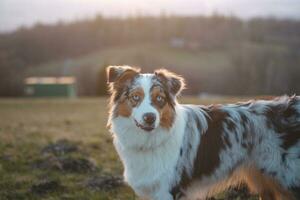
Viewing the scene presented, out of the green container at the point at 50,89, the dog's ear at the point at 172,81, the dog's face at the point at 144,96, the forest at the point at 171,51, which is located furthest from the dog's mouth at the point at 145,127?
the forest at the point at 171,51

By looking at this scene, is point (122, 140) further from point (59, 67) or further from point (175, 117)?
point (59, 67)

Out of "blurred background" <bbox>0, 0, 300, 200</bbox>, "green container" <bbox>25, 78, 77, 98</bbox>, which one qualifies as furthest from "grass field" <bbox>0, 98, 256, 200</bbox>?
"green container" <bbox>25, 78, 77, 98</bbox>

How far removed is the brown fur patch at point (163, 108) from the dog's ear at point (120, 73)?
531 mm

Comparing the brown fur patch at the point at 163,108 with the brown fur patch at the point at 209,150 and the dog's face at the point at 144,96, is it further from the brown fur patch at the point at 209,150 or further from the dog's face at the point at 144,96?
the brown fur patch at the point at 209,150

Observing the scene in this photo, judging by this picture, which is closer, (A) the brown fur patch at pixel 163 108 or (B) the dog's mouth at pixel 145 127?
(B) the dog's mouth at pixel 145 127

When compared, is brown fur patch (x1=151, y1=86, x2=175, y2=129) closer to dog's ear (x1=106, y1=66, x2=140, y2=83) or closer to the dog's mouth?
the dog's mouth

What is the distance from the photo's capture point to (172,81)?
22.1 ft

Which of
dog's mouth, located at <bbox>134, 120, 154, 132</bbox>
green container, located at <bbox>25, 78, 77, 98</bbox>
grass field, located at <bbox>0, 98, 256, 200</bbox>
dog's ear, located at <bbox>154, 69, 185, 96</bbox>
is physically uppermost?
dog's ear, located at <bbox>154, 69, 185, 96</bbox>

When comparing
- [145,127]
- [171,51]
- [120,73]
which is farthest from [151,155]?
[171,51]

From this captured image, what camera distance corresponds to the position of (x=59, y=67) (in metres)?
81.5

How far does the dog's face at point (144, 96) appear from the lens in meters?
6.10

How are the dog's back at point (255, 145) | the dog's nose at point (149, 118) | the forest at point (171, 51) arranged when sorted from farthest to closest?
1. the forest at point (171, 51)
2. the dog's back at point (255, 145)
3. the dog's nose at point (149, 118)

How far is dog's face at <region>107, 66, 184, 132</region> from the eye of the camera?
6.10 metres

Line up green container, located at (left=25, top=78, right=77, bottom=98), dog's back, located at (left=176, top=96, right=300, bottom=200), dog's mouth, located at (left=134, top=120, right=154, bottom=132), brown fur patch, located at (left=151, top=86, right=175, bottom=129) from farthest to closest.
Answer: green container, located at (left=25, top=78, right=77, bottom=98) → dog's back, located at (left=176, top=96, right=300, bottom=200) → brown fur patch, located at (left=151, top=86, right=175, bottom=129) → dog's mouth, located at (left=134, top=120, right=154, bottom=132)
